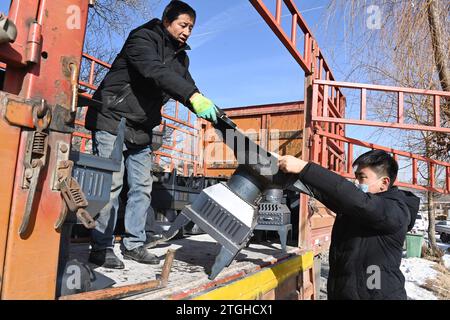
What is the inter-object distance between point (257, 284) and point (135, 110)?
130cm

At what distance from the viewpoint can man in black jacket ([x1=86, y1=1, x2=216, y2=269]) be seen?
2.08 m

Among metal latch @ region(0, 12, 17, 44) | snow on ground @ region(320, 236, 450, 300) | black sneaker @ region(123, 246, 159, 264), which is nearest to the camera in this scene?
metal latch @ region(0, 12, 17, 44)

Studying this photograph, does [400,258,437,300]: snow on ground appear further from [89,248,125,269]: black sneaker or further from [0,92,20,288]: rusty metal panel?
[0,92,20,288]: rusty metal panel

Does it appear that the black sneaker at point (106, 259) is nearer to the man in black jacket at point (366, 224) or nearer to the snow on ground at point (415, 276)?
the man in black jacket at point (366, 224)

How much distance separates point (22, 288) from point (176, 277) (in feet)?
3.03

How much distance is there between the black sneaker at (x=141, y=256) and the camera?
86.2 inches

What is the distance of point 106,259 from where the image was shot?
2041 millimetres

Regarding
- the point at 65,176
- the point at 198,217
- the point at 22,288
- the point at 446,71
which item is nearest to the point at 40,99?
the point at 65,176

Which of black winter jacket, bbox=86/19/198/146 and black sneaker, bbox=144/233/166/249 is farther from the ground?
black winter jacket, bbox=86/19/198/146

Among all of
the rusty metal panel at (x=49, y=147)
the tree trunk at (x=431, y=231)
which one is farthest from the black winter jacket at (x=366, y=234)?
the tree trunk at (x=431, y=231)

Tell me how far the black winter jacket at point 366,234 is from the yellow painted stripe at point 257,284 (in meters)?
0.38

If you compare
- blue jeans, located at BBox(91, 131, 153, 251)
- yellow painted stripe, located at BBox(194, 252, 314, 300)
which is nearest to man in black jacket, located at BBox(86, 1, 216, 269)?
blue jeans, located at BBox(91, 131, 153, 251)

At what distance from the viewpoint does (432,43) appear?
3797 mm
